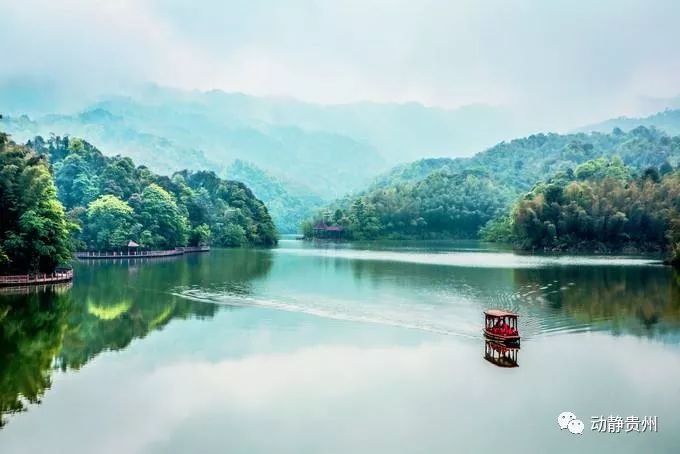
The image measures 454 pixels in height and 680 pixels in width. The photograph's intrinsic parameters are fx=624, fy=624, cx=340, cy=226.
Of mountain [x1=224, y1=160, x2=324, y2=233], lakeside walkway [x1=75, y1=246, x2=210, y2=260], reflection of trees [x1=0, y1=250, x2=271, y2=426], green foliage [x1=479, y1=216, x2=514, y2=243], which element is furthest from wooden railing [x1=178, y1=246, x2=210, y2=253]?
mountain [x1=224, y1=160, x2=324, y2=233]

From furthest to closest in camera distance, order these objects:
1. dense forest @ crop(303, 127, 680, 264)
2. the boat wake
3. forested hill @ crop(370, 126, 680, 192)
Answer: forested hill @ crop(370, 126, 680, 192) → dense forest @ crop(303, 127, 680, 264) → the boat wake

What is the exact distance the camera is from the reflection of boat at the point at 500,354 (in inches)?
626

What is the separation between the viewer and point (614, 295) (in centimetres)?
2706

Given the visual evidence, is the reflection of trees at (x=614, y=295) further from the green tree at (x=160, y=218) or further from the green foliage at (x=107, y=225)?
the green foliage at (x=107, y=225)

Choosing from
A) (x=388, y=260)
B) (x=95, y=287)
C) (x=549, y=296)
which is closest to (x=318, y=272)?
(x=388, y=260)

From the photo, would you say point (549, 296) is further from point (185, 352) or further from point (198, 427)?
point (198, 427)

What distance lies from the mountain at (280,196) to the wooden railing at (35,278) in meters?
111

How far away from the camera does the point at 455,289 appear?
29.1 metres

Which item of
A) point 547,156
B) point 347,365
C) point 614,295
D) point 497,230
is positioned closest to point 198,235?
point 497,230

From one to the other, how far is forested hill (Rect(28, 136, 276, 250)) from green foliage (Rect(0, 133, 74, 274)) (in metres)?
12.9

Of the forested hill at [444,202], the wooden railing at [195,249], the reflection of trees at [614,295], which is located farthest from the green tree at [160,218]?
the forested hill at [444,202]

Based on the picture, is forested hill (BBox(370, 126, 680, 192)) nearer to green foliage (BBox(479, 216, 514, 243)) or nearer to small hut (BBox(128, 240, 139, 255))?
green foliage (BBox(479, 216, 514, 243))

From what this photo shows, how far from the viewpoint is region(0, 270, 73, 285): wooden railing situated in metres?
27.9

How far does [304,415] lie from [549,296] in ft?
56.4
